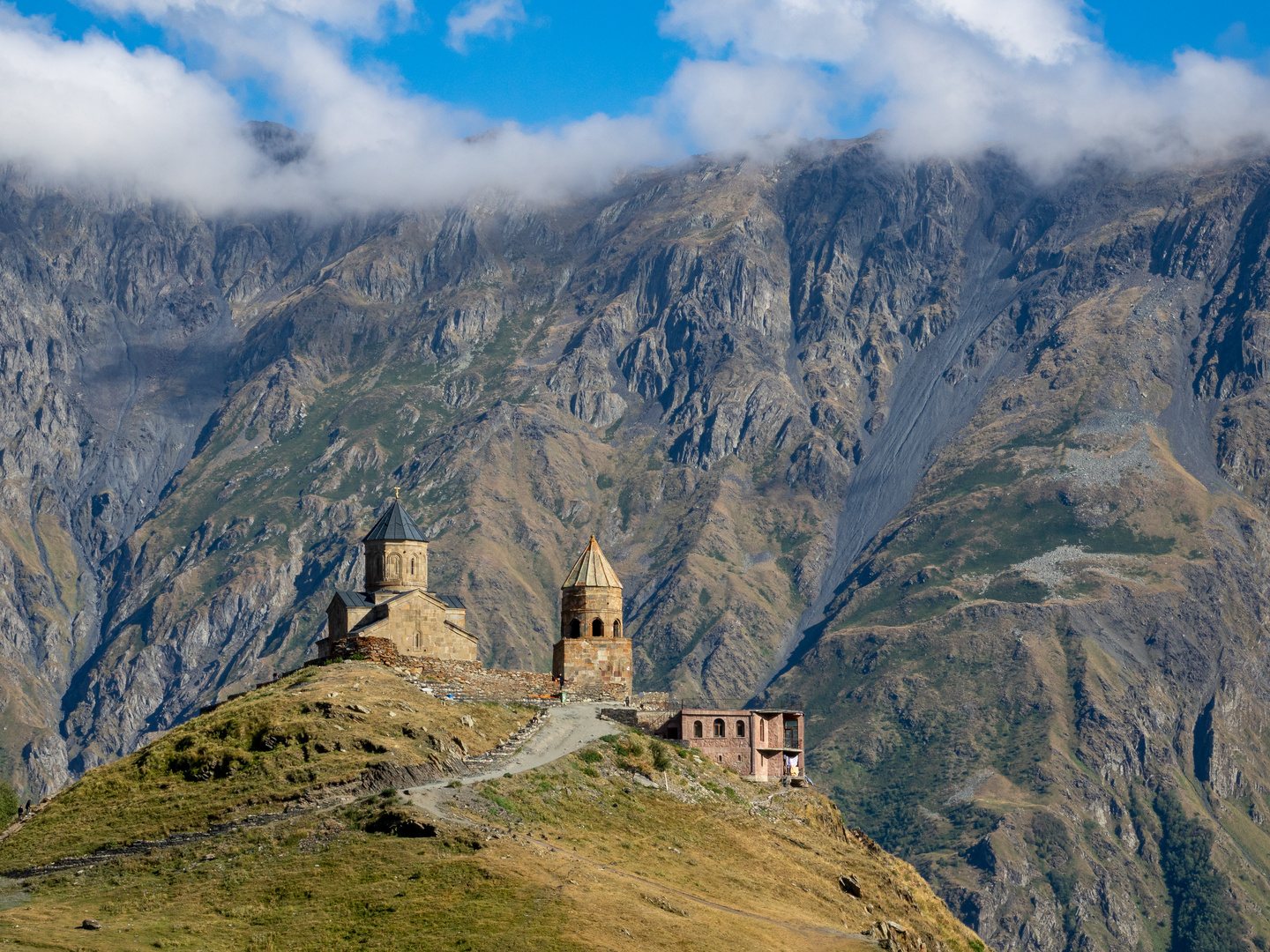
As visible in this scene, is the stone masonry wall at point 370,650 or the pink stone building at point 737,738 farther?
the pink stone building at point 737,738

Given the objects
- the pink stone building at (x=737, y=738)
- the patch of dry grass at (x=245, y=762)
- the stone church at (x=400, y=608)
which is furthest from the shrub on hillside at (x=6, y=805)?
the pink stone building at (x=737, y=738)

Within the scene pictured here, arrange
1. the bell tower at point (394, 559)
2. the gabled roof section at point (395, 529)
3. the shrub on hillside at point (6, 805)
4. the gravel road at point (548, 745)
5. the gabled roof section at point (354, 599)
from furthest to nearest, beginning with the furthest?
the gabled roof section at point (395, 529)
the bell tower at point (394, 559)
the gabled roof section at point (354, 599)
the shrub on hillside at point (6, 805)
the gravel road at point (548, 745)

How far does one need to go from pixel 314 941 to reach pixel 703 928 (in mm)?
16777

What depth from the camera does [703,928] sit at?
72.0m

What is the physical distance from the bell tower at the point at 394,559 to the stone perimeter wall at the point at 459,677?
69.5 feet

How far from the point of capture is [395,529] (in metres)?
136

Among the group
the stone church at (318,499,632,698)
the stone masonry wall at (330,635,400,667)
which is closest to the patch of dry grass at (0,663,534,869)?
the stone masonry wall at (330,635,400,667)

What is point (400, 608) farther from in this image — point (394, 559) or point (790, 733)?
point (790, 733)

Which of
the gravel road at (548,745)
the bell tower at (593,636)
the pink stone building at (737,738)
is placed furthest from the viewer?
the bell tower at (593,636)

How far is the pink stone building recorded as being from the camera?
11100 centimetres

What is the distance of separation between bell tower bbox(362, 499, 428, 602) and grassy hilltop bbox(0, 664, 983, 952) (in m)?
30.8

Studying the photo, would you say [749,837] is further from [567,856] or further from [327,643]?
[327,643]

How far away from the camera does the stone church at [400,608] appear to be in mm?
118750

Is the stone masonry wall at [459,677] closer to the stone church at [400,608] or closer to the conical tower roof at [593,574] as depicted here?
the stone church at [400,608]
